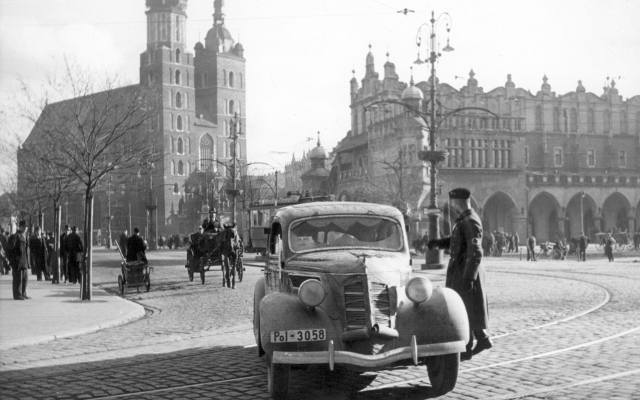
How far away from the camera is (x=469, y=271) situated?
25.0 feet

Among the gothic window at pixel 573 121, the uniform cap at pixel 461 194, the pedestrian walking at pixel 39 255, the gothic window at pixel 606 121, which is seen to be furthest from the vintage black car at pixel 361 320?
the gothic window at pixel 606 121

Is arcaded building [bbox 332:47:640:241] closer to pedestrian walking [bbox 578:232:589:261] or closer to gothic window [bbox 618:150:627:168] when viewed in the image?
gothic window [bbox 618:150:627:168]

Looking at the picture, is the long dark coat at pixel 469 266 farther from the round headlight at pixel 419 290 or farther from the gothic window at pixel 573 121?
the gothic window at pixel 573 121

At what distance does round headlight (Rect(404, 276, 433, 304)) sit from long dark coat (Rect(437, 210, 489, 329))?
92 cm

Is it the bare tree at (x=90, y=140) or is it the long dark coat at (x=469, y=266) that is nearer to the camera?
the long dark coat at (x=469, y=266)

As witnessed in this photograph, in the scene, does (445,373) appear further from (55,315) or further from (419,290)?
(55,315)

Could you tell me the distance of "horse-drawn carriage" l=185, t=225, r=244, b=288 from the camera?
65.4ft

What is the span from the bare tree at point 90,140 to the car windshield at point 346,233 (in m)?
8.74

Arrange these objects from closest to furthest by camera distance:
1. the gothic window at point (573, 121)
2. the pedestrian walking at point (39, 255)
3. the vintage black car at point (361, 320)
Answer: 1. the vintage black car at point (361, 320)
2. the pedestrian walking at point (39, 255)
3. the gothic window at point (573, 121)

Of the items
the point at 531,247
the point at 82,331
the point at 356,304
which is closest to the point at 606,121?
the point at 531,247

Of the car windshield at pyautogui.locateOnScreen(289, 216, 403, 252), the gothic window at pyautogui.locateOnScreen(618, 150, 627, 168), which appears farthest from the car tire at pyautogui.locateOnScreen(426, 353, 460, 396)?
the gothic window at pyautogui.locateOnScreen(618, 150, 627, 168)

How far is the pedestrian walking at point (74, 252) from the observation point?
69.6 ft

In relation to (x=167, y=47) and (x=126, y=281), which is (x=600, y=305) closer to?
(x=126, y=281)

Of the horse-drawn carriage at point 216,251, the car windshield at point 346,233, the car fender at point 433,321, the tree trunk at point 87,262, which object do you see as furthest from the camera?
the horse-drawn carriage at point 216,251
